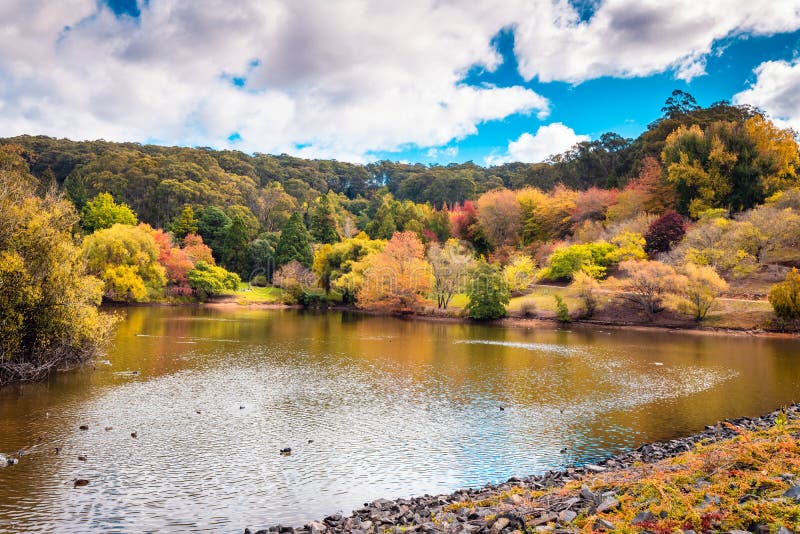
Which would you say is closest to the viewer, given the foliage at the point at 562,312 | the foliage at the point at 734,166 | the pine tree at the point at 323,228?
the foliage at the point at 562,312

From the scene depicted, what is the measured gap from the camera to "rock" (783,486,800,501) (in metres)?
7.11

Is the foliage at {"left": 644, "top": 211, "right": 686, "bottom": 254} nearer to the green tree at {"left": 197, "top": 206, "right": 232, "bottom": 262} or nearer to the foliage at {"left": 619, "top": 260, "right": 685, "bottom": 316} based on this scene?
the foliage at {"left": 619, "top": 260, "right": 685, "bottom": 316}

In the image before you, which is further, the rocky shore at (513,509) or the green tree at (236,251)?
the green tree at (236,251)

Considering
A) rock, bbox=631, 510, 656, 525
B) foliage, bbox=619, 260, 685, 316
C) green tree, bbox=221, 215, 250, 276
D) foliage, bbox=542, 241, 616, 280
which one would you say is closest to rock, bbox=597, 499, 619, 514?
rock, bbox=631, 510, 656, 525

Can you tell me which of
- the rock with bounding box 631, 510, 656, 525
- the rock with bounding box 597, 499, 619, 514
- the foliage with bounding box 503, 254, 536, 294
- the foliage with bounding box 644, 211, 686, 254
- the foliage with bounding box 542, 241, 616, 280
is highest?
the foliage with bounding box 644, 211, 686, 254

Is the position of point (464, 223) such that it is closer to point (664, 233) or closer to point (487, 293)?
point (487, 293)

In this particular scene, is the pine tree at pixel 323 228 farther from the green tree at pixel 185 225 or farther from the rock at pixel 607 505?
the rock at pixel 607 505

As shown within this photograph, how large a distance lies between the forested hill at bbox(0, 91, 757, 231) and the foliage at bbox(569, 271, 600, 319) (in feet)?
118

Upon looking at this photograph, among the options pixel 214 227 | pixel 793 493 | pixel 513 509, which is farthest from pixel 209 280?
pixel 793 493

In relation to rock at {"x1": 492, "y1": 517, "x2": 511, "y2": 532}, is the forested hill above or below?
above

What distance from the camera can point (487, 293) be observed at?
175ft

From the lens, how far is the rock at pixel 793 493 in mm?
7109

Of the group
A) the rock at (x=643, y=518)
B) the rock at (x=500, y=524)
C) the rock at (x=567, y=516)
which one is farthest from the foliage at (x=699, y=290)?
the rock at (x=500, y=524)

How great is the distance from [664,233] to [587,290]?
13.5 m
